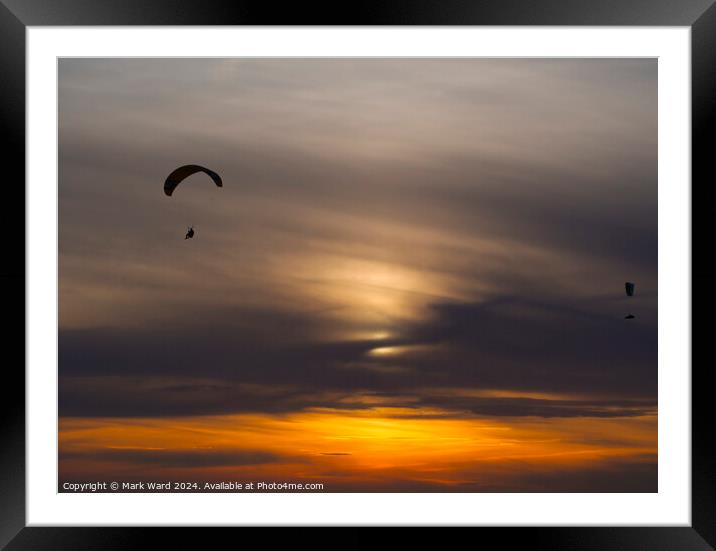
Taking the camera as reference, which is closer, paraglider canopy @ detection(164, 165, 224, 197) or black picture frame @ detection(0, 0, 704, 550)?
black picture frame @ detection(0, 0, 704, 550)

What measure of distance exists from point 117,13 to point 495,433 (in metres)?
1.95

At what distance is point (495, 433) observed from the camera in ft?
9.56

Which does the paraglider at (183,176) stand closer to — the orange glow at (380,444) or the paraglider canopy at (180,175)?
the paraglider canopy at (180,175)

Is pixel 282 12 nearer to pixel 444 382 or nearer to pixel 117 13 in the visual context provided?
pixel 117 13

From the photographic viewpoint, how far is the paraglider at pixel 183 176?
2742 mm

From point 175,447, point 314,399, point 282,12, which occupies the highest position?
point 282,12

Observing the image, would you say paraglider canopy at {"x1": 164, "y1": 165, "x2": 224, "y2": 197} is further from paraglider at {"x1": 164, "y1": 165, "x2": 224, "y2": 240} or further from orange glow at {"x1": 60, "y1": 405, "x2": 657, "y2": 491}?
orange glow at {"x1": 60, "y1": 405, "x2": 657, "y2": 491}

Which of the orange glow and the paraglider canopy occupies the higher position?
the paraglider canopy

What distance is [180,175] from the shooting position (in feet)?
9.09

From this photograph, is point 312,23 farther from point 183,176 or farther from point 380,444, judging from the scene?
point 380,444

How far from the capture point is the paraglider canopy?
2.74 m

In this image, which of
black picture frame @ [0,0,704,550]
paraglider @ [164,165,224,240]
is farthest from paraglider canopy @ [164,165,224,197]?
black picture frame @ [0,0,704,550]

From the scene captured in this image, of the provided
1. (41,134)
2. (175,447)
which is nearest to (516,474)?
(175,447)

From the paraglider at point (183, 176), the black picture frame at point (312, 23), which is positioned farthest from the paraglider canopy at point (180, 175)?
the black picture frame at point (312, 23)
